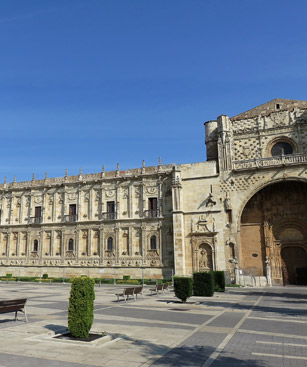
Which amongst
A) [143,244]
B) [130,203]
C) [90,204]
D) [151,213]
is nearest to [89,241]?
[90,204]

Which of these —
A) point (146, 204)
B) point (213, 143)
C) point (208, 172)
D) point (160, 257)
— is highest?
point (213, 143)

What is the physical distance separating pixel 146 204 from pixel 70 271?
1208 centimetres

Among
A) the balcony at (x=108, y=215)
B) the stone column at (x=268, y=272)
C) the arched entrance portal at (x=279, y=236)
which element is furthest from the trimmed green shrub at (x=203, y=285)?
the balcony at (x=108, y=215)

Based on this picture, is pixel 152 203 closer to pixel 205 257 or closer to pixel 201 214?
pixel 201 214

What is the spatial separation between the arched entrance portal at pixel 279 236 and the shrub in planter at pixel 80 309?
2623cm

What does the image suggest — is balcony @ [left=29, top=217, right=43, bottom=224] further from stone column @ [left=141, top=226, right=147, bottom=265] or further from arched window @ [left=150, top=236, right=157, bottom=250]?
arched window @ [left=150, top=236, right=157, bottom=250]

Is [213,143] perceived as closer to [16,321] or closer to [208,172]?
[208,172]

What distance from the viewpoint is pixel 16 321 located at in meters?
12.3

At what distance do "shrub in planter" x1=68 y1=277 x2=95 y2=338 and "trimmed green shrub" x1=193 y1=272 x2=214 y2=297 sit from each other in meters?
12.9

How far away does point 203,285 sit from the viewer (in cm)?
2152

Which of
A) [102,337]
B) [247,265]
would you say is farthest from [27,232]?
[102,337]

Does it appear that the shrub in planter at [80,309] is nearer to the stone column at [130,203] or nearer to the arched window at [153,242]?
the arched window at [153,242]

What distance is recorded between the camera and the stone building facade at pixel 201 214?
108 ft

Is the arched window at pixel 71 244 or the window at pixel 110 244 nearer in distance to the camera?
the window at pixel 110 244
